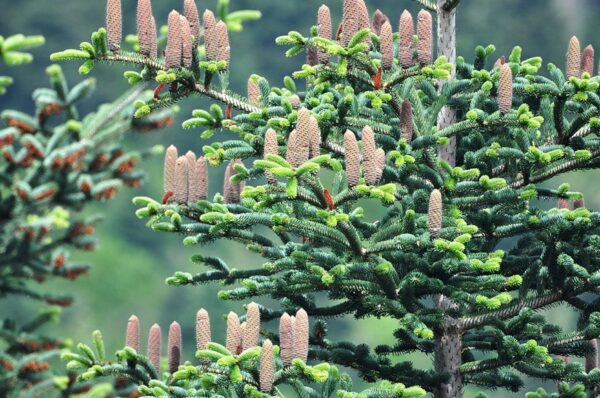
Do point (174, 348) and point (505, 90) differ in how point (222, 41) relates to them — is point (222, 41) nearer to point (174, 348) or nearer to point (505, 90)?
point (505, 90)

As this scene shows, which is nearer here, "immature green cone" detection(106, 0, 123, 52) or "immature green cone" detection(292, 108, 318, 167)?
"immature green cone" detection(292, 108, 318, 167)

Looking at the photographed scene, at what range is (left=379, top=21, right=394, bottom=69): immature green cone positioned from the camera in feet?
25.2

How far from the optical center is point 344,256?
809cm

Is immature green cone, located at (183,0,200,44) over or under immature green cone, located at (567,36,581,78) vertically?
over

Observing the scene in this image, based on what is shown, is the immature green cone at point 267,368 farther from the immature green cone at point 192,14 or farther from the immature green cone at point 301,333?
the immature green cone at point 192,14

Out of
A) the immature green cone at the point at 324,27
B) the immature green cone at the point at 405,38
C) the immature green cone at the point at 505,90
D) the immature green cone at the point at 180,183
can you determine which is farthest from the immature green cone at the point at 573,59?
the immature green cone at the point at 180,183

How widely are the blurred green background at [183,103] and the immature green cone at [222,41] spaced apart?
42920 mm

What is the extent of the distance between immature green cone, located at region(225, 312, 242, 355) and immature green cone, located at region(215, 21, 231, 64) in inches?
76.0

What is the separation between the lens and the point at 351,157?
696 cm

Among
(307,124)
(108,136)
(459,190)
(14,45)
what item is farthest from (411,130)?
(14,45)

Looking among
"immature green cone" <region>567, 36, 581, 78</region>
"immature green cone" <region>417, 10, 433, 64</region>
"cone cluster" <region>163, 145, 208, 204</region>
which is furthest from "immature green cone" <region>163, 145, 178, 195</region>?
"immature green cone" <region>567, 36, 581, 78</region>

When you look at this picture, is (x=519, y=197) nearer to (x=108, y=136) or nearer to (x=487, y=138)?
(x=487, y=138)

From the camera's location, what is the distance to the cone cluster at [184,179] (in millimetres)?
8109

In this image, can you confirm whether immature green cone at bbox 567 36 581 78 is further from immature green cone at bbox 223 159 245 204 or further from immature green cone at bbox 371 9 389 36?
immature green cone at bbox 223 159 245 204
